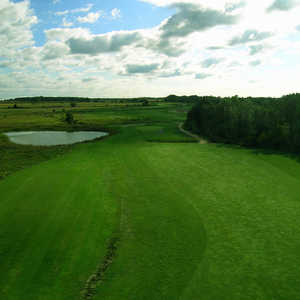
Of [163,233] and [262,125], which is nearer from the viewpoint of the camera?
[163,233]

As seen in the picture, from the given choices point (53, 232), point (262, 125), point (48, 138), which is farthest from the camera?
point (48, 138)

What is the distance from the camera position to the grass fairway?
14345mm

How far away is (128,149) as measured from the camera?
5512cm

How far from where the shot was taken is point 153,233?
20094 millimetres

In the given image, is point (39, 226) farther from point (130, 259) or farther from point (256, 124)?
point (256, 124)

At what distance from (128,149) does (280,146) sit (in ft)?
107

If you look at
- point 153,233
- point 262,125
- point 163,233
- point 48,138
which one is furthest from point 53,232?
point 48,138

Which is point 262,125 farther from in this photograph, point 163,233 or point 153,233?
point 153,233

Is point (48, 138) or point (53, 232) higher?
point (48, 138)

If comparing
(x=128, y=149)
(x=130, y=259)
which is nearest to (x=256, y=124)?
(x=128, y=149)

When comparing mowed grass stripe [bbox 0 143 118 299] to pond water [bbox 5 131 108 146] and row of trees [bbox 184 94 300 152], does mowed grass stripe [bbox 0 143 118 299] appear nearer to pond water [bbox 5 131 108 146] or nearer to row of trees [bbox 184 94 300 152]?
pond water [bbox 5 131 108 146]

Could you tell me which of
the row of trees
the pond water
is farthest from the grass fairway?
the pond water

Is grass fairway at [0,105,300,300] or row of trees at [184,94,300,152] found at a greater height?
row of trees at [184,94,300,152]

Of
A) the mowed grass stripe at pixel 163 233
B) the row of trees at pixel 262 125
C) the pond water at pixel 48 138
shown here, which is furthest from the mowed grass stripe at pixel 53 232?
the row of trees at pixel 262 125
